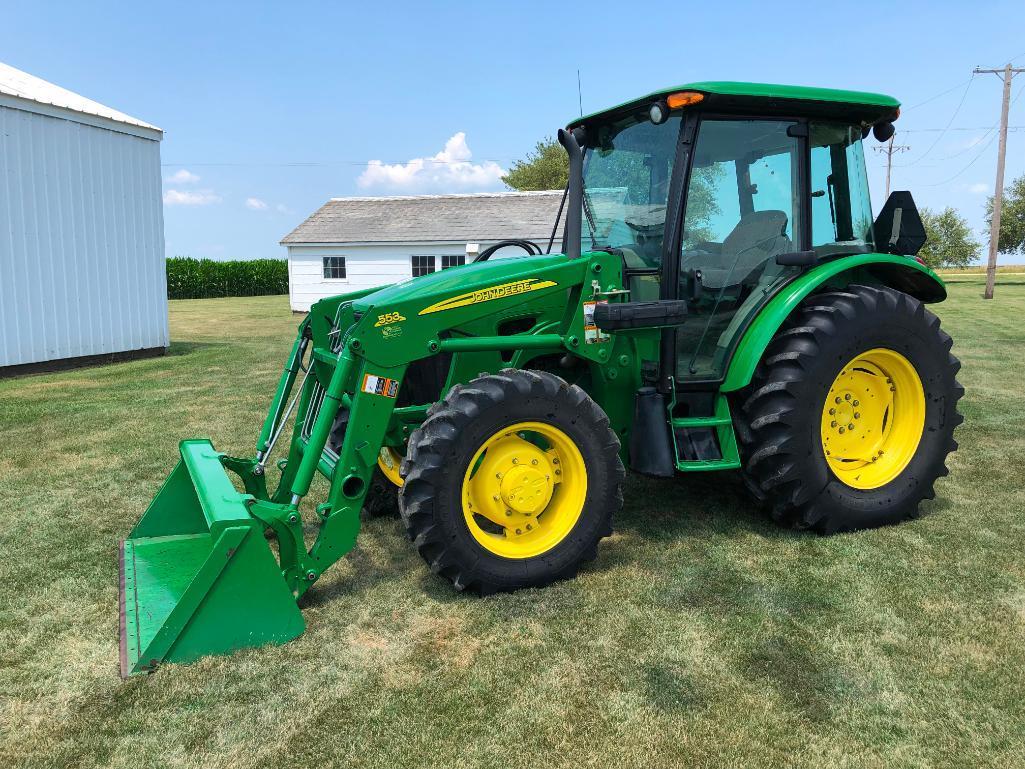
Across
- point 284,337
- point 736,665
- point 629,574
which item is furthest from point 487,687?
point 284,337

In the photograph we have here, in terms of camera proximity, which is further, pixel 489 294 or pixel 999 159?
pixel 999 159

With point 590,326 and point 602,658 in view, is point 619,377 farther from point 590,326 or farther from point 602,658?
point 602,658

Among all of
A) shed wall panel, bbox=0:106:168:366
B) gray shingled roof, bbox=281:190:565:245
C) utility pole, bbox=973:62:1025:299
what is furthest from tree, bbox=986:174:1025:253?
shed wall panel, bbox=0:106:168:366

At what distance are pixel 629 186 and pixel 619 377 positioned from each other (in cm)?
111

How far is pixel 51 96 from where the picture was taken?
12.2 metres

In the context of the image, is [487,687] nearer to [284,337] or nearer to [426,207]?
[284,337]

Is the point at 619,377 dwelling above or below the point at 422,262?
below

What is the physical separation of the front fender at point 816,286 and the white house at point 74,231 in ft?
35.8

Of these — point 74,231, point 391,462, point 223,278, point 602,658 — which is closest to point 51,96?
point 74,231

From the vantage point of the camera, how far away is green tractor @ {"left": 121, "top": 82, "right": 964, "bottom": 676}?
11.8 feet

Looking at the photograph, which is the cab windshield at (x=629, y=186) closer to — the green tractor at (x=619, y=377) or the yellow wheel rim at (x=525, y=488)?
the green tractor at (x=619, y=377)

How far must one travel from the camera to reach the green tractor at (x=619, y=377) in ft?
11.8

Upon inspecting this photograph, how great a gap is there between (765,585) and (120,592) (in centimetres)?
303

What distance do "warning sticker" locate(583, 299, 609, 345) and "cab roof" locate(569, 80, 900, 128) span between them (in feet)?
3.76
